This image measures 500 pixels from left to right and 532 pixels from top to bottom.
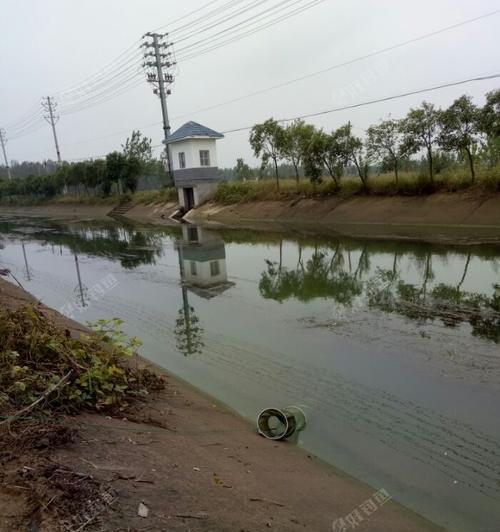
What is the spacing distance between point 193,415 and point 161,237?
18049mm

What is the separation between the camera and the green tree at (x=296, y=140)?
25.2 m

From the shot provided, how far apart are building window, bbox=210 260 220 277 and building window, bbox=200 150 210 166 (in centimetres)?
1997

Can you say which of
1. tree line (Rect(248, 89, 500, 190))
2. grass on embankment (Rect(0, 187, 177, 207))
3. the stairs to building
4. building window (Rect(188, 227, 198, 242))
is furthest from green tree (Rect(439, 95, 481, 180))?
the stairs to building

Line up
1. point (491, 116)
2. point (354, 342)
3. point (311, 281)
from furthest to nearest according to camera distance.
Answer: point (491, 116) < point (311, 281) < point (354, 342)

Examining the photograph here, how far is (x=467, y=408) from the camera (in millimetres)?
4586

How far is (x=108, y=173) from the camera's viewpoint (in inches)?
1629

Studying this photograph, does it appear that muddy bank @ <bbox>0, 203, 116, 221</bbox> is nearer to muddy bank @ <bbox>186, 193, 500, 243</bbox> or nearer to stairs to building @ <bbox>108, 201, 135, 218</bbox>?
stairs to building @ <bbox>108, 201, 135, 218</bbox>

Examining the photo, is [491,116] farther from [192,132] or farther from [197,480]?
[192,132]

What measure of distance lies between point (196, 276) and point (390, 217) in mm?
11436

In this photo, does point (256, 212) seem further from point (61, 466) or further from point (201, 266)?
point (61, 466)

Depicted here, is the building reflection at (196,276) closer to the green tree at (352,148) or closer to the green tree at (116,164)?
the green tree at (352,148)

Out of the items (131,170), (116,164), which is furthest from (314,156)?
(116,164)

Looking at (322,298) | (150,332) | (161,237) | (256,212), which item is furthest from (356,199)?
(150,332)

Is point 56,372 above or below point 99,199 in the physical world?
below
